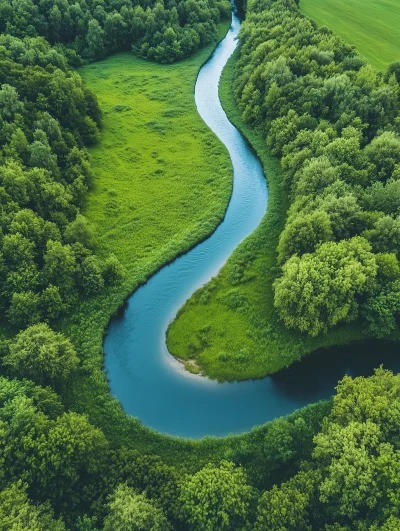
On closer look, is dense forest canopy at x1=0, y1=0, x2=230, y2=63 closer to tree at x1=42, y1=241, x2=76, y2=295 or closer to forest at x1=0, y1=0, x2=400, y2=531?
forest at x1=0, y1=0, x2=400, y2=531

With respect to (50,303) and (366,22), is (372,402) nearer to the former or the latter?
(50,303)

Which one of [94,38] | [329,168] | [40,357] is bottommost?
[40,357]

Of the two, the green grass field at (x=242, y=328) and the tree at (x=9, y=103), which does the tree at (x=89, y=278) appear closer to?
the green grass field at (x=242, y=328)

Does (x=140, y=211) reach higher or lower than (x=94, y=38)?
lower

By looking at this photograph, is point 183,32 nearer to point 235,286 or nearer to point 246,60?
point 246,60

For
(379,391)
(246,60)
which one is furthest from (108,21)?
(379,391)

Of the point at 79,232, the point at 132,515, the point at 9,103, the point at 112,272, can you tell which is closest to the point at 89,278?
the point at 112,272

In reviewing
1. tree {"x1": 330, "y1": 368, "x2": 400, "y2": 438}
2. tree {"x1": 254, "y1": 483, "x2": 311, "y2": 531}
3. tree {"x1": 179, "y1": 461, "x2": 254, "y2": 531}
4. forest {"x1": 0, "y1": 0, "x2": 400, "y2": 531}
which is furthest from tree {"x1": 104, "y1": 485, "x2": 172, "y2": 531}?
tree {"x1": 330, "y1": 368, "x2": 400, "y2": 438}
